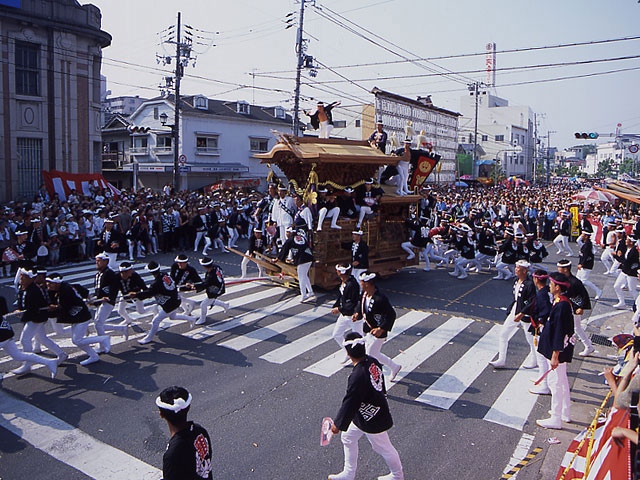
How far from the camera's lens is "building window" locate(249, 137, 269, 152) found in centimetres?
4417

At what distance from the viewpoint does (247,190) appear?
37094 mm

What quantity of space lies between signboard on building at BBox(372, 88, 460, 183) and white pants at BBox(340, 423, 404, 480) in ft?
82.5

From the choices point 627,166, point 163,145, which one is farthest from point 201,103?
point 627,166

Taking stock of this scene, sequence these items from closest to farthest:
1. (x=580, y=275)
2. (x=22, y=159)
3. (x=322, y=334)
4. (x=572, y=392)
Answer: (x=572, y=392), (x=322, y=334), (x=580, y=275), (x=22, y=159)

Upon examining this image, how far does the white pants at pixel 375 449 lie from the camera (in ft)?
17.7

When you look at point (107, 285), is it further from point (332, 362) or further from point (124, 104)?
point (124, 104)

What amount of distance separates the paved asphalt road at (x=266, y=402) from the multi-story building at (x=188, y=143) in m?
30.0

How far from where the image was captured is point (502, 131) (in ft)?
245

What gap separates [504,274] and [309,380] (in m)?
10.3

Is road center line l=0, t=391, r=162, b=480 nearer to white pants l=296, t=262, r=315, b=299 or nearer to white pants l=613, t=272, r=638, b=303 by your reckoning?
white pants l=296, t=262, r=315, b=299

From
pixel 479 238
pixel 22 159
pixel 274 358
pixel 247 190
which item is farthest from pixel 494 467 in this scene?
pixel 247 190

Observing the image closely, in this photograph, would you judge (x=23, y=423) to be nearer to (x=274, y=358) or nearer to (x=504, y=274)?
(x=274, y=358)

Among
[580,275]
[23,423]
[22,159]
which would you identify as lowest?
[23,423]

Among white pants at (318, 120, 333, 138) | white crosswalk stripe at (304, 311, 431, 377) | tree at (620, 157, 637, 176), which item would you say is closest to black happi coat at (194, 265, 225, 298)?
white crosswalk stripe at (304, 311, 431, 377)
